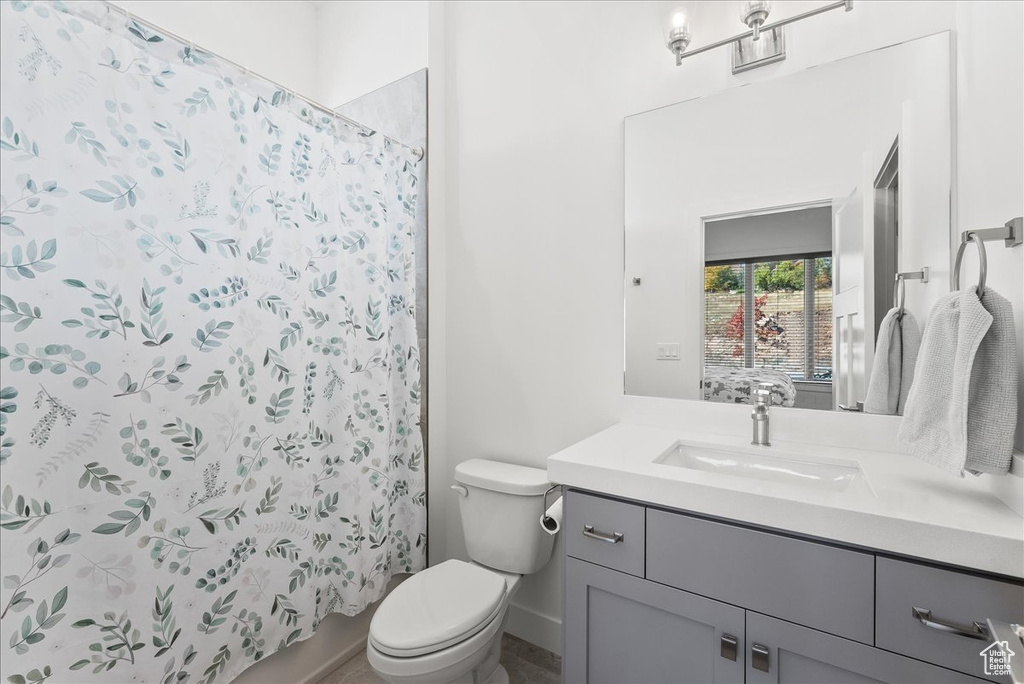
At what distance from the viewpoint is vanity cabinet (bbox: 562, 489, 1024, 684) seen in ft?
2.73

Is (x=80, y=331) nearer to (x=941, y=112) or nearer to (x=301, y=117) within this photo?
(x=301, y=117)

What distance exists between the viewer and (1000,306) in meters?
0.88

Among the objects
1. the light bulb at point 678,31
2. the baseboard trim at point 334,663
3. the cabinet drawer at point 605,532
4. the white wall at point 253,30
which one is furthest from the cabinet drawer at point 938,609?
the white wall at point 253,30

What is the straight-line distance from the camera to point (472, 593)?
1436 mm

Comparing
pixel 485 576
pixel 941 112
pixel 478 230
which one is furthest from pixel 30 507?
pixel 941 112

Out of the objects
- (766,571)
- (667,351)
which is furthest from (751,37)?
(766,571)

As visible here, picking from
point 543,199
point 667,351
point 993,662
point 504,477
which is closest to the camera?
point 993,662

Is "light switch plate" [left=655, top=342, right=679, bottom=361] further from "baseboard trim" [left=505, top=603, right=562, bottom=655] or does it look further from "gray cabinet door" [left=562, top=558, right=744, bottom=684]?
"baseboard trim" [left=505, top=603, right=562, bottom=655]

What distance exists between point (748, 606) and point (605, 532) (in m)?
0.34

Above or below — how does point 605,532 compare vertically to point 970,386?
below

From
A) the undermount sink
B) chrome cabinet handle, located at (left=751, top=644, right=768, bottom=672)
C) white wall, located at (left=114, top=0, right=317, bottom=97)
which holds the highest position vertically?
white wall, located at (left=114, top=0, right=317, bottom=97)

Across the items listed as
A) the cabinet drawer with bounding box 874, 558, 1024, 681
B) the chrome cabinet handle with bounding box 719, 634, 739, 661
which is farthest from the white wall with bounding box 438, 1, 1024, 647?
the cabinet drawer with bounding box 874, 558, 1024, 681

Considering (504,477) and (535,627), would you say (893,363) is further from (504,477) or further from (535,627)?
(535,627)

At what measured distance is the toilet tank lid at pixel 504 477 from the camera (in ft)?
5.43
